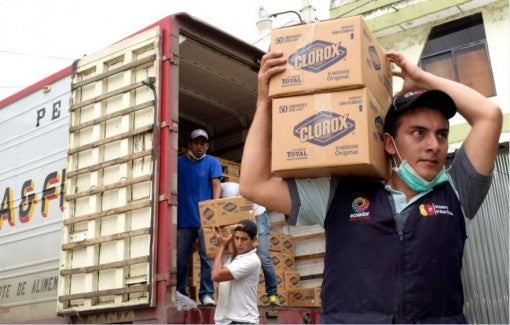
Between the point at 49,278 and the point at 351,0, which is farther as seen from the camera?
the point at 351,0

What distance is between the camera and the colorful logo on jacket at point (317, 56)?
2303 millimetres

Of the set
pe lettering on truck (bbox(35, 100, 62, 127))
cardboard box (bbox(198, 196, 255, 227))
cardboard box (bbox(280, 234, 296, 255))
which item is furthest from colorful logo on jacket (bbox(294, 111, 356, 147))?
cardboard box (bbox(280, 234, 296, 255))

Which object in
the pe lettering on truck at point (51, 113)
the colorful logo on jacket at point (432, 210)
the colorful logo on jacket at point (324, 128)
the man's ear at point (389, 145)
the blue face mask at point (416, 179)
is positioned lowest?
the colorful logo on jacket at point (432, 210)

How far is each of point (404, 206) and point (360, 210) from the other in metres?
0.15

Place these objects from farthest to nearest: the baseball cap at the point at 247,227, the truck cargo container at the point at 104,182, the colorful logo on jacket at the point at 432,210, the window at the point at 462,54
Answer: the window at the point at 462,54
the baseball cap at the point at 247,227
the truck cargo container at the point at 104,182
the colorful logo on jacket at the point at 432,210

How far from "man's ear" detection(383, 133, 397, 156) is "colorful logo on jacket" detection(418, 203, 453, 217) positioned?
0.28 m

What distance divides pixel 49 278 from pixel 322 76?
4185 millimetres

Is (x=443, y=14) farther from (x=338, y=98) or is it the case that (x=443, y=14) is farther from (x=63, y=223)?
(x=338, y=98)

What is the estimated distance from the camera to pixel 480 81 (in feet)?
31.3

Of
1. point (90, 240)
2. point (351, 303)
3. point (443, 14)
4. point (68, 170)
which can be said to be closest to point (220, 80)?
point (68, 170)

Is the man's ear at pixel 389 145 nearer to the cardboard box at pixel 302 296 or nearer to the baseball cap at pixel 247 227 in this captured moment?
the baseball cap at pixel 247 227

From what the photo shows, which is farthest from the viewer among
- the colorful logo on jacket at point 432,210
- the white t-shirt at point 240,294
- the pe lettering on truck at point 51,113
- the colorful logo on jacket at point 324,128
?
the pe lettering on truck at point 51,113

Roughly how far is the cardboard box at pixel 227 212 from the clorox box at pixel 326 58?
326 centimetres

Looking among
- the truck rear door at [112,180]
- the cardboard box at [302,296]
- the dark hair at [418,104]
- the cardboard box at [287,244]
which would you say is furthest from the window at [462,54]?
the dark hair at [418,104]
